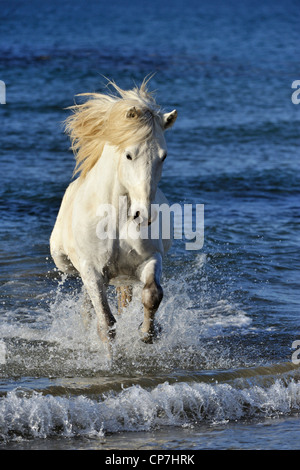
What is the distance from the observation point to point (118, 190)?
4.90m

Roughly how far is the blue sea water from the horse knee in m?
0.52

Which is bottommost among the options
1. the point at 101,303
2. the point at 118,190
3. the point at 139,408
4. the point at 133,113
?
the point at 139,408

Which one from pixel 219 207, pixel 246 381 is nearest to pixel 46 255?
pixel 219 207

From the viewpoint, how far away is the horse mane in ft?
15.1

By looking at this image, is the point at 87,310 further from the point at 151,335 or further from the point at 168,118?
the point at 168,118

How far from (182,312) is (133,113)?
2.18m

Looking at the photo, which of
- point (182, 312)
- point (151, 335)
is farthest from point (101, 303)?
point (182, 312)

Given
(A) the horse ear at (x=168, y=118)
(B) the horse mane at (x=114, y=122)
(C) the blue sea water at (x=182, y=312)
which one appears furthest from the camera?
(A) the horse ear at (x=168, y=118)

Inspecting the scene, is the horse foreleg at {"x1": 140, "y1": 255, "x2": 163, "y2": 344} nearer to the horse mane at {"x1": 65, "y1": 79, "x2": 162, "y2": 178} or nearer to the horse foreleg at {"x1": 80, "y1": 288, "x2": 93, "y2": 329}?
the horse mane at {"x1": 65, "y1": 79, "x2": 162, "y2": 178}

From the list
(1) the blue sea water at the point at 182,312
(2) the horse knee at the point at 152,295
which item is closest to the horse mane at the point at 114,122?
(2) the horse knee at the point at 152,295

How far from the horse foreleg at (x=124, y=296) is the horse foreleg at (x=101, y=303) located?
69 centimetres

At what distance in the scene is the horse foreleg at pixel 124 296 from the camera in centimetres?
579

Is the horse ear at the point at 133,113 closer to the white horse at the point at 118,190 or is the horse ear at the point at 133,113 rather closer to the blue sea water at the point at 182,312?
the white horse at the point at 118,190

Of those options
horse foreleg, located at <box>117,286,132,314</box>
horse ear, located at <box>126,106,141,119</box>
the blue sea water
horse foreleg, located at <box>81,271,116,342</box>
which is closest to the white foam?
the blue sea water
